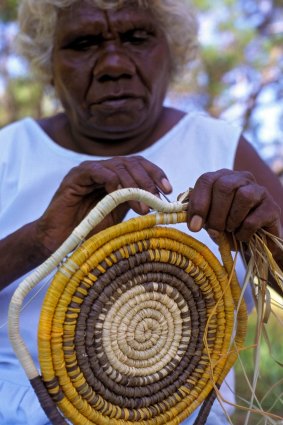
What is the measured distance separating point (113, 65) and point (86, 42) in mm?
144

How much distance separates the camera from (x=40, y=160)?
5.77 ft

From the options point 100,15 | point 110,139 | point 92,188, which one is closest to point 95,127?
point 110,139

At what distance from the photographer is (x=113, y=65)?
5.29 ft

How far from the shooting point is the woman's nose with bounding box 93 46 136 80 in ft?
5.27

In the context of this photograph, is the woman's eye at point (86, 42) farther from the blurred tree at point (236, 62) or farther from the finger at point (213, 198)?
the blurred tree at point (236, 62)

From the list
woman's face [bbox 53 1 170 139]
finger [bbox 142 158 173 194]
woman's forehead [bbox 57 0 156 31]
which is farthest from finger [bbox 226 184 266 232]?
woman's forehead [bbox 57 0 156 31]

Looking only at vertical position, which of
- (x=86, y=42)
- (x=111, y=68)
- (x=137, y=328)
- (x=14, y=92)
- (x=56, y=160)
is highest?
(x=14, y=92)

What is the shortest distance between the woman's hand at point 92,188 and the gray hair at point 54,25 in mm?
704

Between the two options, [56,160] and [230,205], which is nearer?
[230,205]

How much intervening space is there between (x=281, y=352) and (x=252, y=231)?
1663 mm

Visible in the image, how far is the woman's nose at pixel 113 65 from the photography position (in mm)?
1606

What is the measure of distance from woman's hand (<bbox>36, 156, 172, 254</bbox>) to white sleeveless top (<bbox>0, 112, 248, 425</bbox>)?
386mm

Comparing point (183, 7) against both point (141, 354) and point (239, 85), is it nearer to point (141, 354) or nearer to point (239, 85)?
point (141, 354)

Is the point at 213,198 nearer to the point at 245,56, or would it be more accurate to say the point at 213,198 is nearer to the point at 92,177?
the point at 92,177
